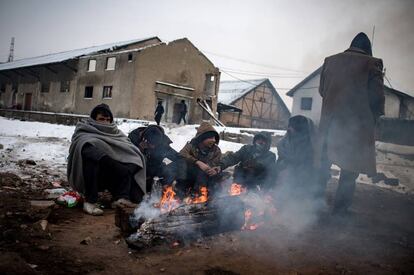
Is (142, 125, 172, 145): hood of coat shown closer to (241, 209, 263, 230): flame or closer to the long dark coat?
(241, 209, 263, 230): flame

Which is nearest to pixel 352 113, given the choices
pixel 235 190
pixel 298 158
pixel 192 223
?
pixel 298 158

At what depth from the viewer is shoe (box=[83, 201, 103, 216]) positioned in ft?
11.2

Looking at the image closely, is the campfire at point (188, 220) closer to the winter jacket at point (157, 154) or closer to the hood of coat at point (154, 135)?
the winter jacket at point (157, 154)

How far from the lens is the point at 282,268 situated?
8.00 feet

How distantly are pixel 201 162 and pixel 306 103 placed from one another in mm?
25708

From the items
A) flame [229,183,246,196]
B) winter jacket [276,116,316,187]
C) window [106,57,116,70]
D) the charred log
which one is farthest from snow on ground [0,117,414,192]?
window [106,57,116,70]

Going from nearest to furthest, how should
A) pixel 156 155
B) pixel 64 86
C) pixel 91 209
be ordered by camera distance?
pixel 91 209
pixel 156 155
pixel 64 86

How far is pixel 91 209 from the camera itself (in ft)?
11.3

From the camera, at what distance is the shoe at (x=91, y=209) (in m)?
3.43

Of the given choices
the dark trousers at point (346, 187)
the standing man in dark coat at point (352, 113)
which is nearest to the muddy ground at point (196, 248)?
the dark trousers at point (346, 187)

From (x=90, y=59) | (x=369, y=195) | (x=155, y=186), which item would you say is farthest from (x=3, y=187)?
(x=90, y=59)

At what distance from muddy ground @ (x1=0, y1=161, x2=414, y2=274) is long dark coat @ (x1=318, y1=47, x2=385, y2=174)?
35.3 inches

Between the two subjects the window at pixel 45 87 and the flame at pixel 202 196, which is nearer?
the flame at pixel 202 196

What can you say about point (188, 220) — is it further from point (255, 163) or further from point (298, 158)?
point (298, 158)
